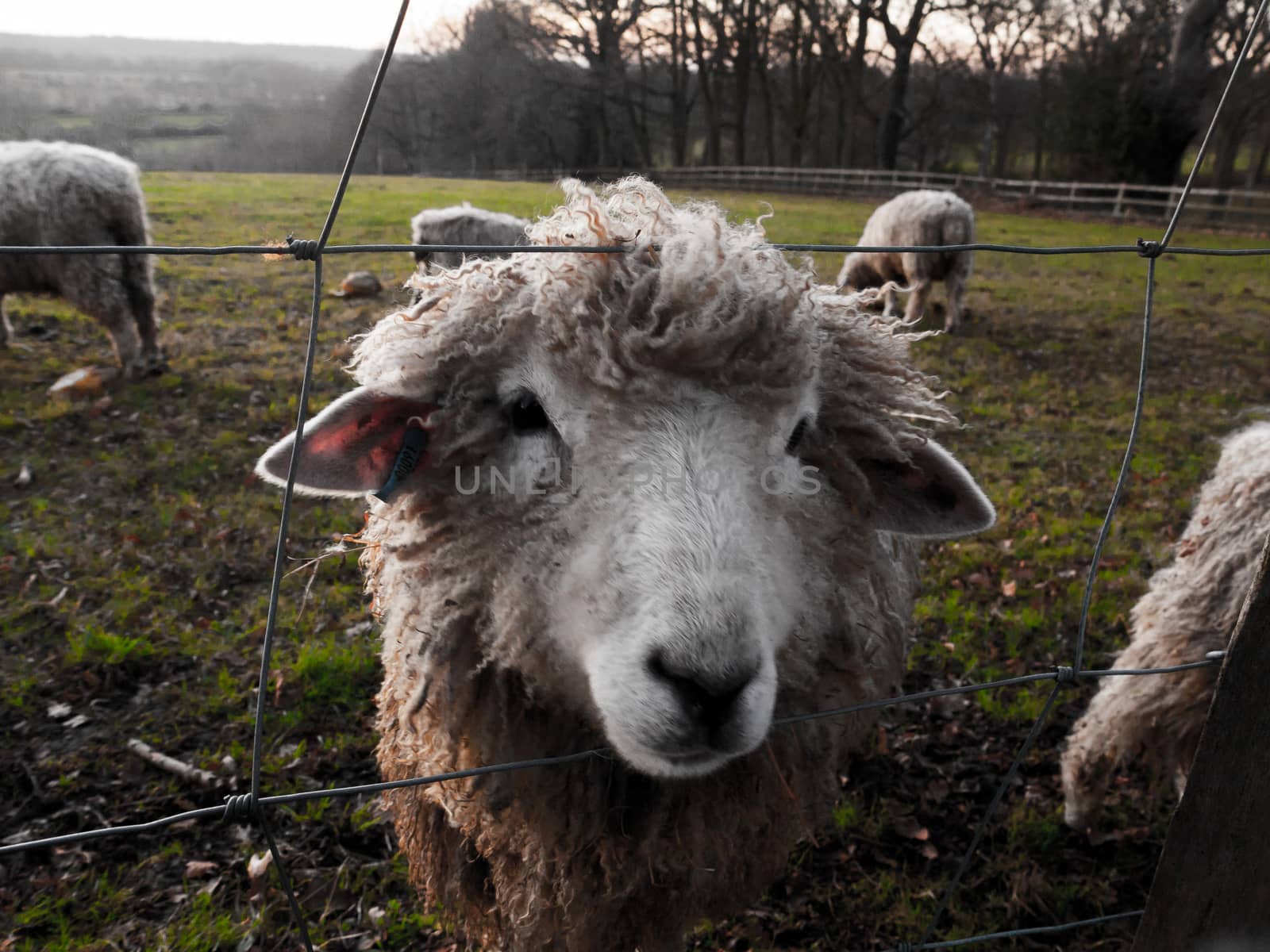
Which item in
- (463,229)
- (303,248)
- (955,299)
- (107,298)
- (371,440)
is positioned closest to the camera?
(303,248)

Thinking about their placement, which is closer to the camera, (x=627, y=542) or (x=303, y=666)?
(x=627, y=542)

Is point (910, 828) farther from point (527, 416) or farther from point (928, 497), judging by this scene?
point (527, 416)

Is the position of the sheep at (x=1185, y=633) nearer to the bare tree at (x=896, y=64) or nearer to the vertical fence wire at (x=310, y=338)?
the vertical fence wire at (x=310, y=338)

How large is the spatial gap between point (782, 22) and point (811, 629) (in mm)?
33881

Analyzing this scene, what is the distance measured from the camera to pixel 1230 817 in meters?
1.51

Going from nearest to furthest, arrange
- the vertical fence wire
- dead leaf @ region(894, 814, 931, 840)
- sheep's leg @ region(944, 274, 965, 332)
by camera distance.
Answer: the vertical fence wire, dead leaf @ region(894, 814, 931, 840), sheep's leg @ region(944, 274, 965, 332)

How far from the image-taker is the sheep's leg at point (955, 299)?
945 centimetres

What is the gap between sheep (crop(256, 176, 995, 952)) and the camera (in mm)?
1361

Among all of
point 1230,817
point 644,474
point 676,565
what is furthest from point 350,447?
point 1230,817

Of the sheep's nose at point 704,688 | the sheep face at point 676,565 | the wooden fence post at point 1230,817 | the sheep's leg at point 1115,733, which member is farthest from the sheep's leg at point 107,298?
the wooden fence post at point 1230,817

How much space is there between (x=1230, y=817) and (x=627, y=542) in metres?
1.31

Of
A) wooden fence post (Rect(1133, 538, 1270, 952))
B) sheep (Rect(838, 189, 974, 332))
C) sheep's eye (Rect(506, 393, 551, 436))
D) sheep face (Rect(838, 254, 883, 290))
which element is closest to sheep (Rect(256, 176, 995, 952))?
sheep's eye (Rect(506, 393, 551, 436))

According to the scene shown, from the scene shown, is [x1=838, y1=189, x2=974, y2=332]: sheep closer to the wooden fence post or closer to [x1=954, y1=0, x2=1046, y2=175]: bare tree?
the wooden fence post

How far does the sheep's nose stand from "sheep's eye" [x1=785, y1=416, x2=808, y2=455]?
23.1 inches
